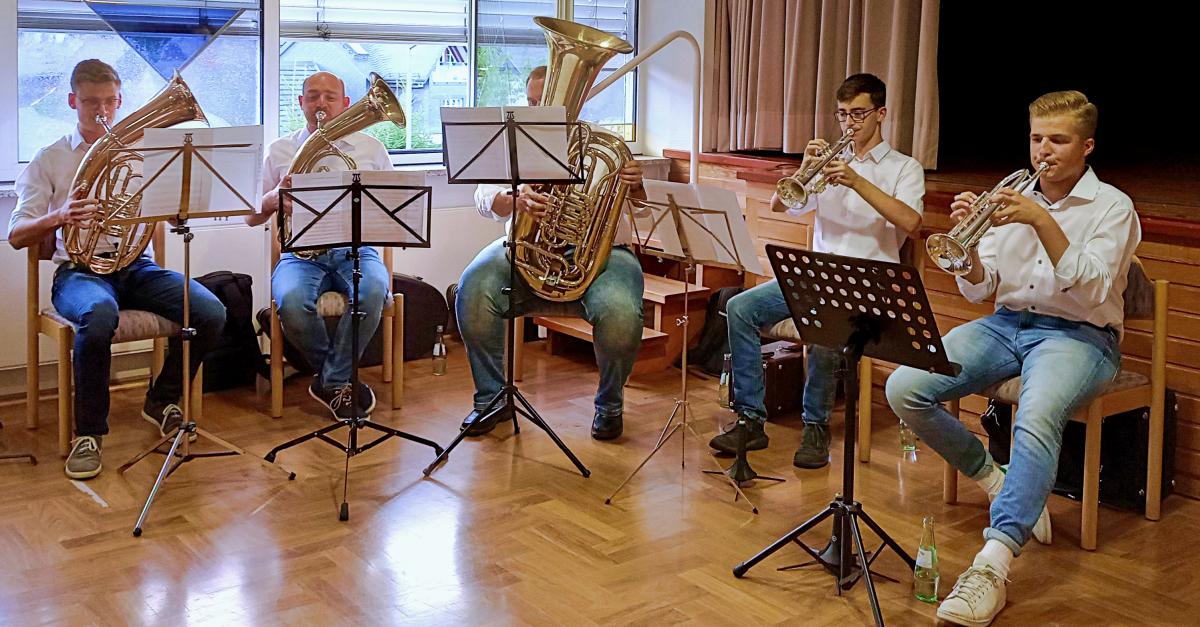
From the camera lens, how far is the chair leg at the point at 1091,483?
3557 millimetres

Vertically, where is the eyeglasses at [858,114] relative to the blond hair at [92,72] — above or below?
below

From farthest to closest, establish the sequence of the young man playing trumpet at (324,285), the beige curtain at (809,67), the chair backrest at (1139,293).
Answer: the beige curtain at (809,67), the young man playing trumpet at (324,285), the chair backrest at (1139,293)

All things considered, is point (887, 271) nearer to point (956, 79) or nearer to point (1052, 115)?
point (1052, 115)

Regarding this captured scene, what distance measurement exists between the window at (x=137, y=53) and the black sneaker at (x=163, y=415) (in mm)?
1176

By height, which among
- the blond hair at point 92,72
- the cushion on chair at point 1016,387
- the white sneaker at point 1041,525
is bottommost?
the white sneaker at point 1041,525

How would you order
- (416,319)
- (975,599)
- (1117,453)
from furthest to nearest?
(416,319), (1117,453), (975,599)

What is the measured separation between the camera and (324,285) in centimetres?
475

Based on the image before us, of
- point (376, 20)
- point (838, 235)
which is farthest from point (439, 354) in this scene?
point (376, 20)

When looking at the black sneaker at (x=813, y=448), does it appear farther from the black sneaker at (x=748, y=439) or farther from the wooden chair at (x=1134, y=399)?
the wooden chair at (x=1134, y=399)

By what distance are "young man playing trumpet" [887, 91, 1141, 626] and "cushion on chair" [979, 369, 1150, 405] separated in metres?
0.03

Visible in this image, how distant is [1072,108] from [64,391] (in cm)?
329

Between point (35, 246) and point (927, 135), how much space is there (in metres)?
3.35

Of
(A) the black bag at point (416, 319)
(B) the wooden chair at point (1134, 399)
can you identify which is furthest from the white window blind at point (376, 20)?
(B) the wooden chair at point (1134, 399)

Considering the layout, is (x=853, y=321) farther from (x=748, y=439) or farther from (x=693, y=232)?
(x=748, y=439)
